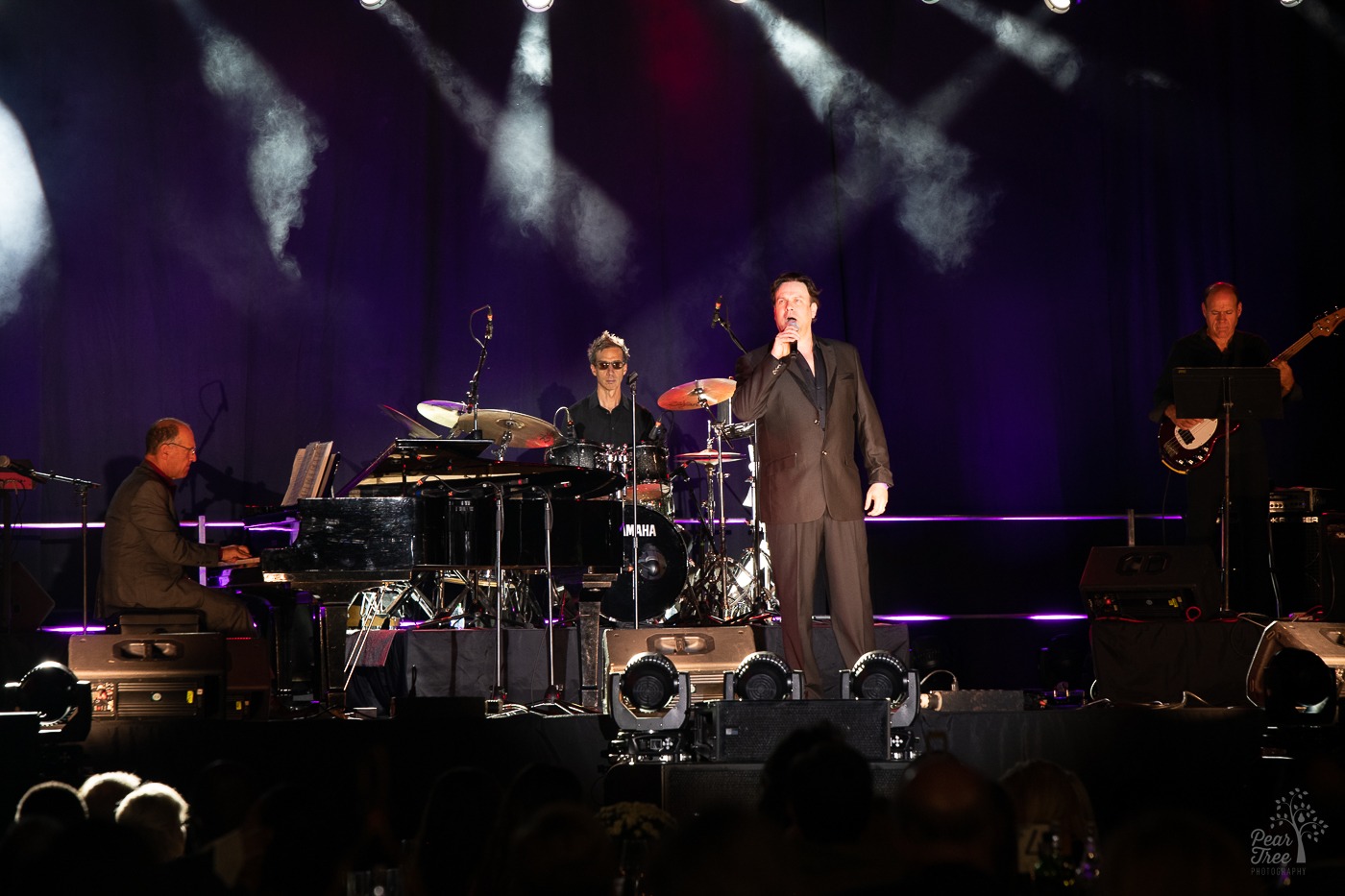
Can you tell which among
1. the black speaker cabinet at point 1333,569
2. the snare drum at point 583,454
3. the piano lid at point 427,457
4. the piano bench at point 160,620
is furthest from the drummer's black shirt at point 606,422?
the black speaker cabinet at point 1333,569

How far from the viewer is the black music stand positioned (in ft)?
23.9

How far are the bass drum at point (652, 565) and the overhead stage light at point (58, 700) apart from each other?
327cm

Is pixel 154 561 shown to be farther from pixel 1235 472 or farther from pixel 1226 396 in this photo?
pixel 1235 472

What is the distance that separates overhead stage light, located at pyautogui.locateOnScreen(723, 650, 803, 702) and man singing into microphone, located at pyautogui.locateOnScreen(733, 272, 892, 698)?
0.37m

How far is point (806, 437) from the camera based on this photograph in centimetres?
590

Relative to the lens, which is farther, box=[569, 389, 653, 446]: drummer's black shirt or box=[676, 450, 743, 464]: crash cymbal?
box=[569, 389, 653, 446]: drummer's black shirt

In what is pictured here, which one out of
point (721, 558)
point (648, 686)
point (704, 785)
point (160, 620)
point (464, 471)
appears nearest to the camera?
point (704, 785)

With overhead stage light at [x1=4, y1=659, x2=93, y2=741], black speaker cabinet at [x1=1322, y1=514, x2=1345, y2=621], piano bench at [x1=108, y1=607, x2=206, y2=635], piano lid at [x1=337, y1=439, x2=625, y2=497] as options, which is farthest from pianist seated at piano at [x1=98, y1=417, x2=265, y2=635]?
black speaker cabinet at [x1=1322, y1=514, x2=1345, y2=621]

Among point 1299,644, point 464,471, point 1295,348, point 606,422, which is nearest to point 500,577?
point 464,471

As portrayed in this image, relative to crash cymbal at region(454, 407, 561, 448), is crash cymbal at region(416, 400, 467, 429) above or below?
above

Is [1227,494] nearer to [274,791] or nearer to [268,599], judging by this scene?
[268,599]

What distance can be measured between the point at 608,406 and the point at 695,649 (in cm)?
298

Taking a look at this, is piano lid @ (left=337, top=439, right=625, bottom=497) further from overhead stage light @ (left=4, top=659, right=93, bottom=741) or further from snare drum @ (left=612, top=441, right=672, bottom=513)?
overhead stage light @ (left=4, top=659, right=93, bottom=741)

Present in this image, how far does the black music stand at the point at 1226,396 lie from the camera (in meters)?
7.27
